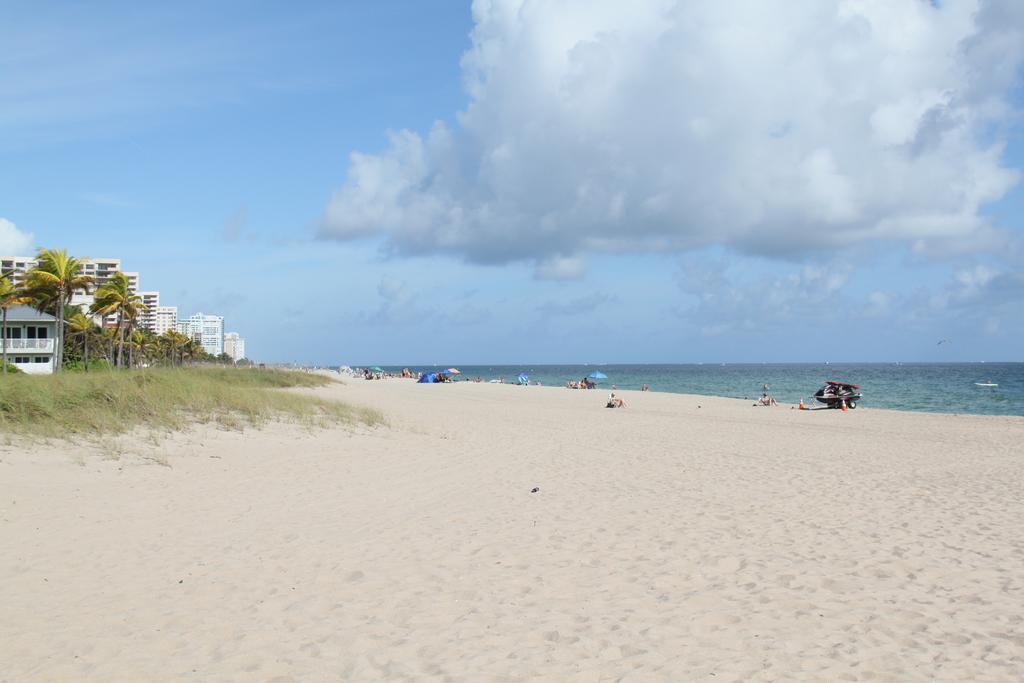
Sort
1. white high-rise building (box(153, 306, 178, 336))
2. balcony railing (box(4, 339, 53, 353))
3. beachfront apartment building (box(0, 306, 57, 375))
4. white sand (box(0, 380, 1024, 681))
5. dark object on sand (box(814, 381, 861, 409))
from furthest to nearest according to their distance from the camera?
1. white high-rise building (box(153, 306, 178, 336))
2. beachfront apartment building (box(0, 306, 57, 375))
3. balcony railing (box(4, 339, 53, 353))
4. dark object on sand (box(814, 381, 861, 409))
5. white sand (box(0, 380, 1024, 681))

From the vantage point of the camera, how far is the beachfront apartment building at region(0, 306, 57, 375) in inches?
1938

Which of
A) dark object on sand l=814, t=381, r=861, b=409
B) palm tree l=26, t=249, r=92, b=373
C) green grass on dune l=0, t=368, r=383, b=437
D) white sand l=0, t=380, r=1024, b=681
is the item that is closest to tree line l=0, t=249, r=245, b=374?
palm tree l=26, t=249, r=92, b=373

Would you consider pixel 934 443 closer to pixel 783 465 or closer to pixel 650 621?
pixel 783 465

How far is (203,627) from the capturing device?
5.29 metres

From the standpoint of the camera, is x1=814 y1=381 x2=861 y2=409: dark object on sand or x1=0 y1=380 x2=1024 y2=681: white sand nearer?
x1=0 y1=380 x2=1024 y2=681: white sand

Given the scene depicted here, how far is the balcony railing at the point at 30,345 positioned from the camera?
49.1m

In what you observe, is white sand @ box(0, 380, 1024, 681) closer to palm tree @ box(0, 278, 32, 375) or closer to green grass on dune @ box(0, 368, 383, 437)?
green grass on dune @ box(0, 368, 383, 437)

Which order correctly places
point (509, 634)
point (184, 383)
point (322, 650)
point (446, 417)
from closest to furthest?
1. point (322, 650)
2. point (509, 634)
3. point (184, 383)
4. point (446, 417)

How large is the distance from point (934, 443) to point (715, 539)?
1435 cm

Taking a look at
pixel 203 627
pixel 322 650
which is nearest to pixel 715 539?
pixel 322 650

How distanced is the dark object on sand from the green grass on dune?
24747 mm

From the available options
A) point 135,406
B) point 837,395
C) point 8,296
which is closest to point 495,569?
point 135,406

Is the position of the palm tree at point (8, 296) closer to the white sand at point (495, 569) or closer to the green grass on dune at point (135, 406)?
the green grass on dune at point (135, 406)

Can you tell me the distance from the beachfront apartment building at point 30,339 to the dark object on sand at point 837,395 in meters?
49.9
